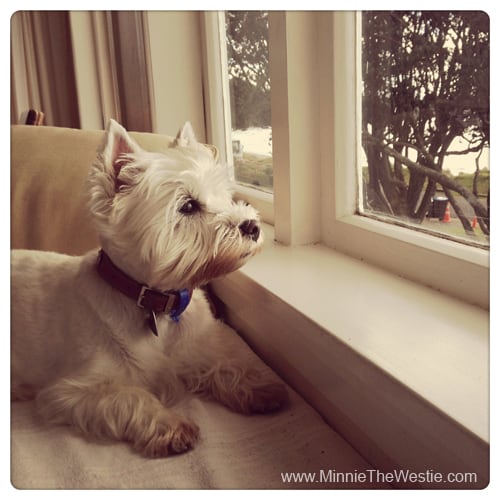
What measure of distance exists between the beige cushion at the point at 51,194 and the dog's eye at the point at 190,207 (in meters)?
0.44

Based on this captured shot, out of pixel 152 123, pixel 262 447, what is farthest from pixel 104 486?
pixel 152 123

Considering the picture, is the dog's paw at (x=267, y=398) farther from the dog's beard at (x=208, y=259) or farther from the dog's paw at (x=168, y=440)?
the dog's beard at (x=208, y=259)

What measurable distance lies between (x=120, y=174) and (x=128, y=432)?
0.43 meters

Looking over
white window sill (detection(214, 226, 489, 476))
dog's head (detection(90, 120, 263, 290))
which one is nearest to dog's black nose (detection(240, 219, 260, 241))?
dog's head (detection(90, 120, 263, 290))

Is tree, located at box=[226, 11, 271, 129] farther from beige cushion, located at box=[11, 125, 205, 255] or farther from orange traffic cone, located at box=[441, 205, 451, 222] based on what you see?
orange traffic cone, located at box=[441, 205, 451, 222]

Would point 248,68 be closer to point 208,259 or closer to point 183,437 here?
point 208,259

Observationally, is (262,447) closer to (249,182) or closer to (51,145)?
(249,182)

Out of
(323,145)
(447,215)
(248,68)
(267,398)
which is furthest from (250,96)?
(267,398)

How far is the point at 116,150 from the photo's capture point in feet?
2.72

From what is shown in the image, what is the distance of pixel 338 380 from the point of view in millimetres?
722

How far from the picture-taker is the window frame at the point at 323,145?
3.09 ft

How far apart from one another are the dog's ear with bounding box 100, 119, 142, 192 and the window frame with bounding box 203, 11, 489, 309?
355 mm

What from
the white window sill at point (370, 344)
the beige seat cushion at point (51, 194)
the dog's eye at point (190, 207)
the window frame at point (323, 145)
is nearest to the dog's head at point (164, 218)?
the dog's eye at point (190, 207)

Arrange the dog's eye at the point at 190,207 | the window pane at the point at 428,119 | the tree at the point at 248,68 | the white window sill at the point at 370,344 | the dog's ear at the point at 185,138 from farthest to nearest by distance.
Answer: the tree at the point at 248,68 < the dog's ear at the point at 185,138 < the dog's eye at the point at 190,207 < the window pane at the point at 428,119 < the white window sill at the point at 370,344
